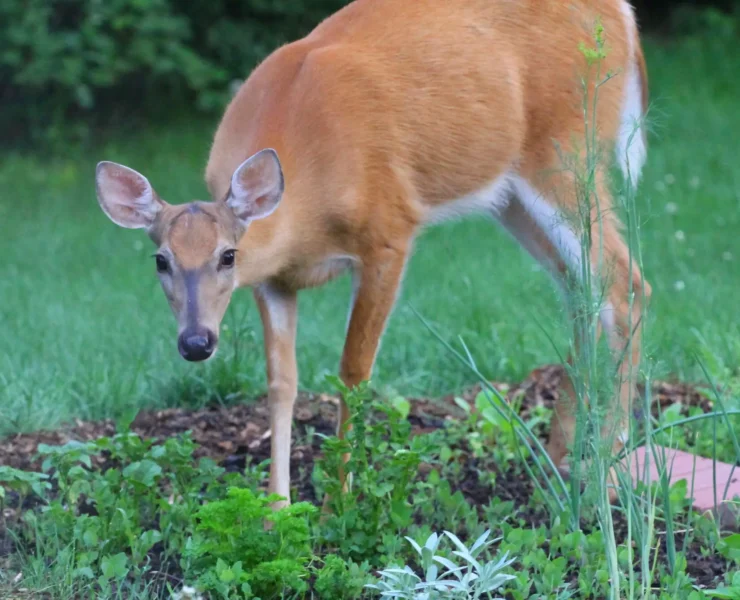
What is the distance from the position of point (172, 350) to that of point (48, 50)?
669cm

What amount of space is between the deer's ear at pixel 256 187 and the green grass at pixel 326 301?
24.2 inches

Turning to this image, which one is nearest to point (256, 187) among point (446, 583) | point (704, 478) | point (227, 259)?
point (227, 259)

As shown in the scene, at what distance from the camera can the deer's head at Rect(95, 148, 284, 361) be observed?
406 centimetres

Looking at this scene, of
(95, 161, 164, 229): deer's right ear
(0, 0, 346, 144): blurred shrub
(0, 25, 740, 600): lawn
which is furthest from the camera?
(0, 0, 346, 144): blurred shrub

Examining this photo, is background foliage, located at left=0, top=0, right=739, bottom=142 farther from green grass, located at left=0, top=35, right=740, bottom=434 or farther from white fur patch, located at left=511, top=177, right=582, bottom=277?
white fur patch, located at left=511, top=177, right=582, bottom=277

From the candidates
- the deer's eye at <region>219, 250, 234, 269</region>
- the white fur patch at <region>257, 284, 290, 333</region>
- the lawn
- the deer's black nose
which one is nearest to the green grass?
the lawn

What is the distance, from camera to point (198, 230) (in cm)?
420

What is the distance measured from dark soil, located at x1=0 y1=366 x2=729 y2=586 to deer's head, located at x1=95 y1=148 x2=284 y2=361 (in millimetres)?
933

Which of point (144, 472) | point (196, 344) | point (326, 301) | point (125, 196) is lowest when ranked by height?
point (326, 301)

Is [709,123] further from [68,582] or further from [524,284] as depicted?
[68,582]

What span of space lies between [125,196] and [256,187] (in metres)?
0.46

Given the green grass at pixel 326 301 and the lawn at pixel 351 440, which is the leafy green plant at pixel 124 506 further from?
the green grass at pixel 326 301

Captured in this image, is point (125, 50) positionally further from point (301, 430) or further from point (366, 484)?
point (366, 484)

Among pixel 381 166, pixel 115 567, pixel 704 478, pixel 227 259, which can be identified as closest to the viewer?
pixel 115 567
